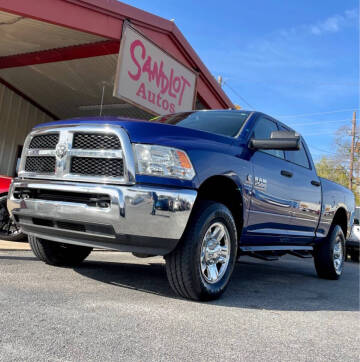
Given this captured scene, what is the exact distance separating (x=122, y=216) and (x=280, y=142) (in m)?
1.84

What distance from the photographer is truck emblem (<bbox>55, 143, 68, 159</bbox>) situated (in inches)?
135

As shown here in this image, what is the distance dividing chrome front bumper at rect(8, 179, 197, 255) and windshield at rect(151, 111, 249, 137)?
4.39 ft

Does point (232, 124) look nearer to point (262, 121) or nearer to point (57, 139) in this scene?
point (262, 121)

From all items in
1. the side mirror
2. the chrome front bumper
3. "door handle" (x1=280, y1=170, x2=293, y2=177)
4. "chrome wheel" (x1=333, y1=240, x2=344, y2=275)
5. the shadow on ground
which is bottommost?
the shadow on ground

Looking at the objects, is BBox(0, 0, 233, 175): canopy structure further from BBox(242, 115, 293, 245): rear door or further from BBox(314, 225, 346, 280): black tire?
BBox(314, 225, 346, 280): black tire

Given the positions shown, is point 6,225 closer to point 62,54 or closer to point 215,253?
point 215,253

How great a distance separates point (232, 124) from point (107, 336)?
278cm

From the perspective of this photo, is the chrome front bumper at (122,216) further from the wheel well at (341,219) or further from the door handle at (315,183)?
the wheel well at (341,219)

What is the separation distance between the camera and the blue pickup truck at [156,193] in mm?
3111

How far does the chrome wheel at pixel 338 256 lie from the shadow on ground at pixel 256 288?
507mm

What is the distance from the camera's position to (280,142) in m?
4.06

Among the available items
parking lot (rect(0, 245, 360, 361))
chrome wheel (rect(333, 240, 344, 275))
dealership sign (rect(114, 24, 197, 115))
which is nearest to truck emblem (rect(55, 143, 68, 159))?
parking lot (rect(0, 245, 360, 361))

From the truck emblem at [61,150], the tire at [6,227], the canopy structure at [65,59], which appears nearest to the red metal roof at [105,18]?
the canopy structure at [65,59]

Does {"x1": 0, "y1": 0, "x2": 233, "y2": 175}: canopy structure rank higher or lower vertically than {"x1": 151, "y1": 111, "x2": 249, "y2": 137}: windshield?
higher
